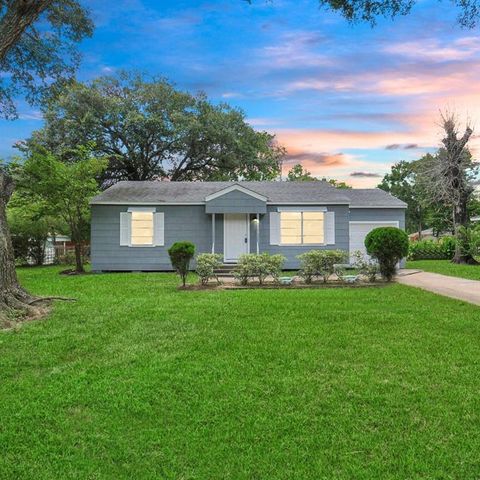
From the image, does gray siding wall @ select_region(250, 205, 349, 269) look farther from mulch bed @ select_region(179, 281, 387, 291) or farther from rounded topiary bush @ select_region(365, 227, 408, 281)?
mulch bed @ select_region(179, 281, 387, 291)

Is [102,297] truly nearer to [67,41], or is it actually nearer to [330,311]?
[330,311]

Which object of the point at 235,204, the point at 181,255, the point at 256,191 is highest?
the point at 256,191

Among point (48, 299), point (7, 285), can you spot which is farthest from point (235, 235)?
point (7, 285)

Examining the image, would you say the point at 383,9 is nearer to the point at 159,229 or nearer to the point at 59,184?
the point at 159,229

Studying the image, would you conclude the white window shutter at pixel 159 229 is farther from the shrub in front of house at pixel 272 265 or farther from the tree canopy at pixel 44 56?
the shrub in front of house at pixel 272 265

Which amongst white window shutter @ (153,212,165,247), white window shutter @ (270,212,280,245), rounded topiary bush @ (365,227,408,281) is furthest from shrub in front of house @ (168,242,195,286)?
white window shutter @ (270,212,280,245)

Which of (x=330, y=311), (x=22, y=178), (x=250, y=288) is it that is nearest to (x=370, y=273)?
(x=250, y=288)

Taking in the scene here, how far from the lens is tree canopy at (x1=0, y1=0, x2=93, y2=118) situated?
494 inches

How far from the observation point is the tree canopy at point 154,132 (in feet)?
90.8

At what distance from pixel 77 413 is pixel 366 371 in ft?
9.06

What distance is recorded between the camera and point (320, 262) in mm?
11828

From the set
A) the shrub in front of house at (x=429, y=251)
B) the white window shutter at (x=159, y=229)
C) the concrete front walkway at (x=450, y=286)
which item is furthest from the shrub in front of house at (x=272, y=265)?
the shrub in front of house at (x=429, y=251)

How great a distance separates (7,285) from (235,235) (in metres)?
10.2

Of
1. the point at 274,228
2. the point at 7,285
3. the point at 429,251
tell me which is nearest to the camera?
the point at 7,285
